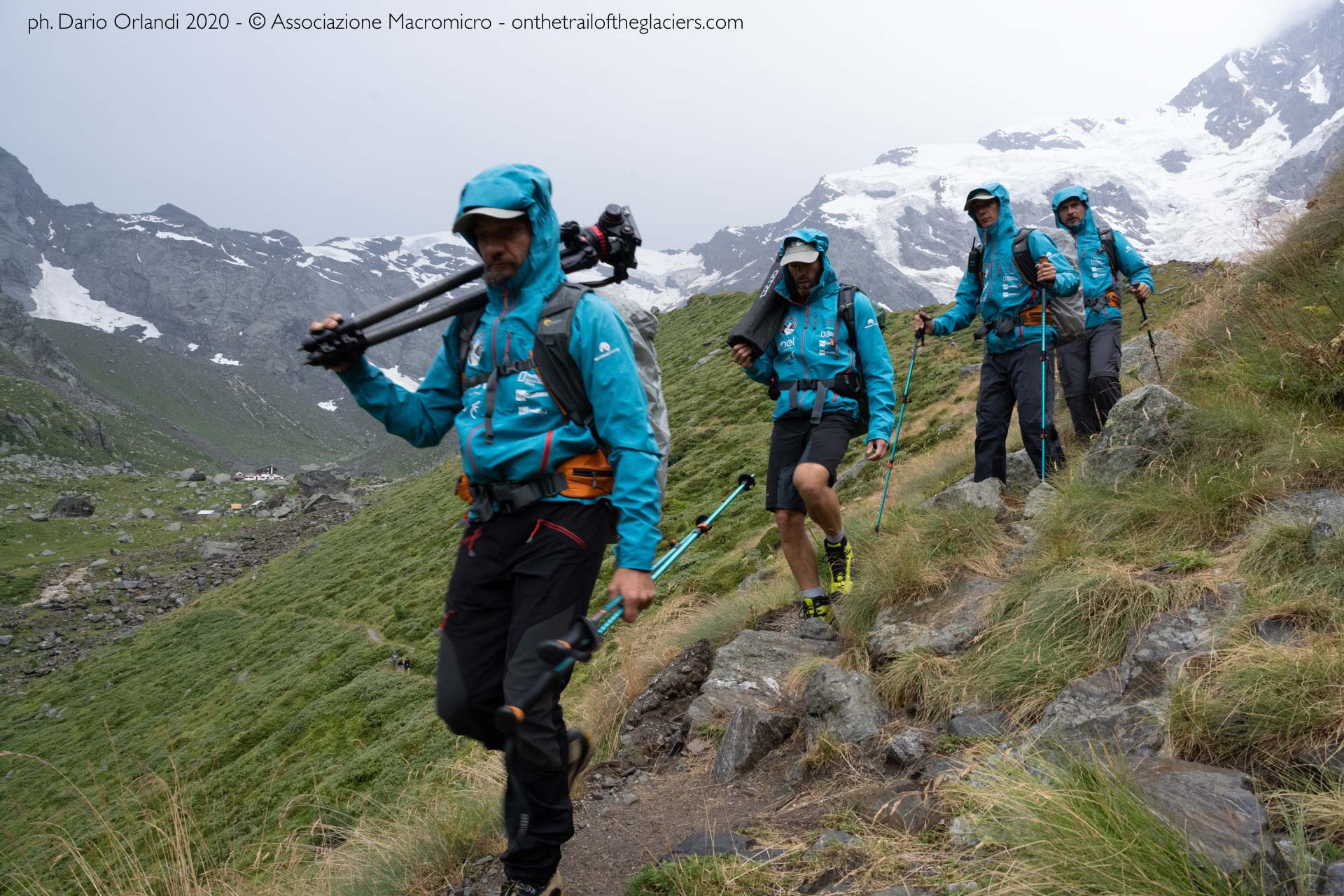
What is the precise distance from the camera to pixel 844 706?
5.28 metres

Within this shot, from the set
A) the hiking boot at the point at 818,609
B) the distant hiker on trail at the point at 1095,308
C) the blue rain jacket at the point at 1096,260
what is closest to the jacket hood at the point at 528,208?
the hiking boot at the point at 818,609

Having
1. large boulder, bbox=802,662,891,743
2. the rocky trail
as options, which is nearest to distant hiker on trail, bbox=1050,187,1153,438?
the rocky trail

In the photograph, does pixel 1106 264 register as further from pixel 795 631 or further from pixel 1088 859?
pixel 1088 859

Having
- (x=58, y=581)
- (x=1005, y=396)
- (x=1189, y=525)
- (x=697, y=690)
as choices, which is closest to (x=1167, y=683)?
(x=1189, y=525)

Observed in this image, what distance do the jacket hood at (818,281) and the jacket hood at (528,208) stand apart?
10.4 feet

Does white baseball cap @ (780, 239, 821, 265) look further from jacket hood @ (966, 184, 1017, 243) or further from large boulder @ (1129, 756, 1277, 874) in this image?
large boulder @ (1129, 756, 1277, 874)

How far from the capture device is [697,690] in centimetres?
684

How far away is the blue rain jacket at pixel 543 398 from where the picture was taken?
12.7 ft

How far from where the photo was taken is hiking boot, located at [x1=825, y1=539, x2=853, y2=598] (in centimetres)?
743

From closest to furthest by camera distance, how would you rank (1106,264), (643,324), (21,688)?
(643,324) < (1106,264) < (21,688)

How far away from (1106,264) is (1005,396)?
2.28 metres

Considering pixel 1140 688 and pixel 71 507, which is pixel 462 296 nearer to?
pixel 1140 688

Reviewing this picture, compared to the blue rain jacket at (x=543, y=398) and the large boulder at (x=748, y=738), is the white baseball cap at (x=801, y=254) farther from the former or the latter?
the large boulder at (x=748, y=738)

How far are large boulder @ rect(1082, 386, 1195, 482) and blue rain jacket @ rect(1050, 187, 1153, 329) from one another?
234 cm
